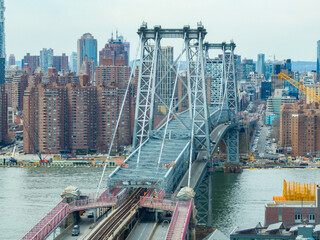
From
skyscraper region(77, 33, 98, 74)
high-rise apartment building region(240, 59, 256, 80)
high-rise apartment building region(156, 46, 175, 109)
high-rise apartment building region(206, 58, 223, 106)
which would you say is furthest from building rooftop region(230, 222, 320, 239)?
skyscraper region(77, 33, 98, 74)

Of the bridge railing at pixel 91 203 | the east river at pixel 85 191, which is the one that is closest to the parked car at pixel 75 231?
the bridge railing at pixel 91 203

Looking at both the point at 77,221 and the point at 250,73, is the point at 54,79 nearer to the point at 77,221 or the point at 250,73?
the point at 77,221

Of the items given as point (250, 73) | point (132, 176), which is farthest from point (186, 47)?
point (250, 73)

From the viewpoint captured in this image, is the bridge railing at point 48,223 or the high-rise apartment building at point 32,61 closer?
the bridge railing at point 48,223

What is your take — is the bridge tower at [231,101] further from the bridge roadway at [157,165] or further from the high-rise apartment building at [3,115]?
the bridge roadway at [157,165]

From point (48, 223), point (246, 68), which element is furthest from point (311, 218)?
point (246, 68)
